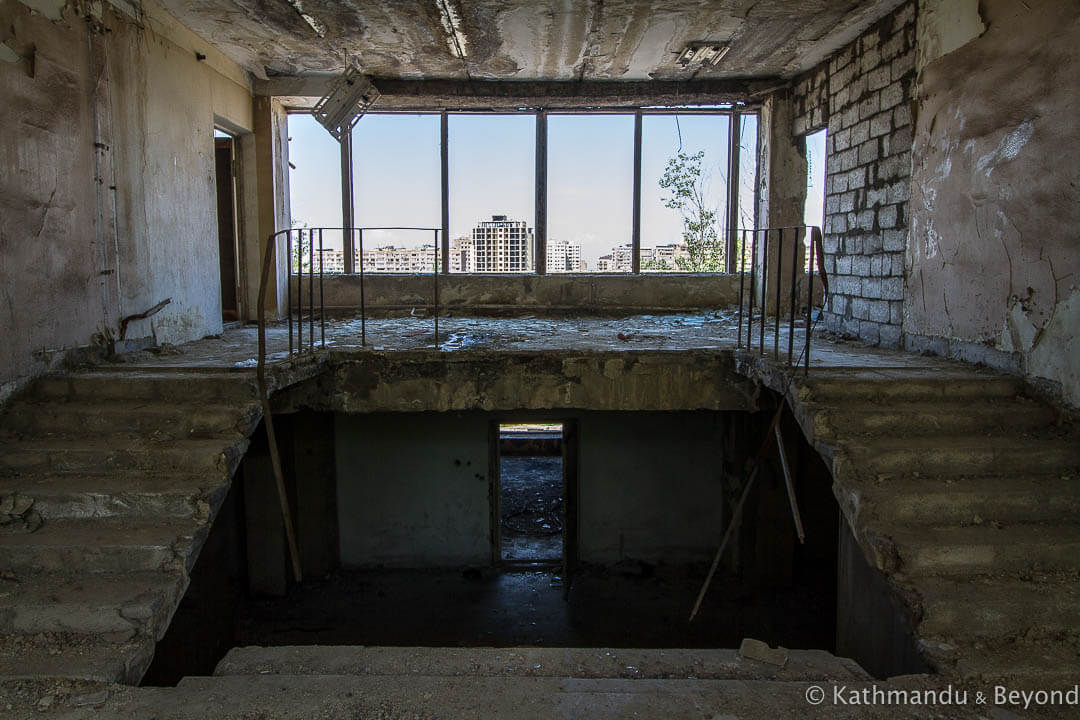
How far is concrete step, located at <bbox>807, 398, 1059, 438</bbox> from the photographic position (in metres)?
3.50

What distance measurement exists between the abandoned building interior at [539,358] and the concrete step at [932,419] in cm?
2

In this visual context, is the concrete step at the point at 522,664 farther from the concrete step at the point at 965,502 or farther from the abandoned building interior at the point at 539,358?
the concrete step at the point at 965,502

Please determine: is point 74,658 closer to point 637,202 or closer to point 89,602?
point 89,602

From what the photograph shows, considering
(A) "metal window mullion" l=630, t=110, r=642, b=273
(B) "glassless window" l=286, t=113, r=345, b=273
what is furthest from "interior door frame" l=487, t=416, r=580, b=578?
(B) "glassless window" l=286, t=113, r=345, b=273

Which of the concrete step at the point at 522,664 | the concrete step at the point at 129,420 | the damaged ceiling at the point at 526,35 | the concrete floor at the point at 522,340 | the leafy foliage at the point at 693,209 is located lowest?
the concrete step at the point at 522,664

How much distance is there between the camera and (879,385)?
147 inches

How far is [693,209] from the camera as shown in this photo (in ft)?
26.6

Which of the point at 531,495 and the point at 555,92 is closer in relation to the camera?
the point at 555,92

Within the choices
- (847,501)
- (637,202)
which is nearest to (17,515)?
(847,501)

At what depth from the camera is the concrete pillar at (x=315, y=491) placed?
6.41m

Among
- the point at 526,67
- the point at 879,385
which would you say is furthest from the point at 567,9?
the point at 879,385

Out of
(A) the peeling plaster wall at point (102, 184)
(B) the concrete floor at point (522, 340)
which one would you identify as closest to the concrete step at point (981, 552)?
(B) the concrete floor at point (522, 340)

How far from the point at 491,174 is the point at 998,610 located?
6.20m

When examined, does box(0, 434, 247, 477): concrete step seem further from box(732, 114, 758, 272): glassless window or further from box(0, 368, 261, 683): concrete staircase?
box(732, 114, 758, 272): glassless window
